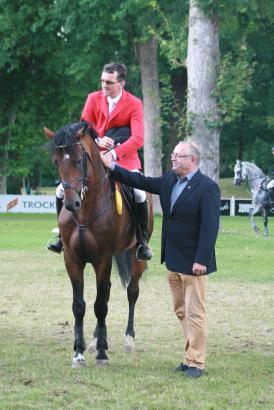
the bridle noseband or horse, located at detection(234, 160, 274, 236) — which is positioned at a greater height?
the bridle noseband

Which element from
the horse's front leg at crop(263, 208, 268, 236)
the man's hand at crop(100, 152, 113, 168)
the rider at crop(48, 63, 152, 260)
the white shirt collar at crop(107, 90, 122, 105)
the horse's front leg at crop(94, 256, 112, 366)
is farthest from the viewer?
the horse's front leg at crop(263, 208, 268, 236)

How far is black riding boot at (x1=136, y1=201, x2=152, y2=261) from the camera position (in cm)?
991

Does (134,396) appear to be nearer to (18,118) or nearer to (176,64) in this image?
(176,64)

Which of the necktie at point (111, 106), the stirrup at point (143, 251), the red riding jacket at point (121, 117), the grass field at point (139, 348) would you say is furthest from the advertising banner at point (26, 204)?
the necktie at point (111, 106)

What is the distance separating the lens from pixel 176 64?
85.4ft

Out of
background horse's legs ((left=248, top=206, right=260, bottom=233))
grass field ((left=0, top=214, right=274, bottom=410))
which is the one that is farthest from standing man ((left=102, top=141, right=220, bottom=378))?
background horse's legs ((left=248, top=206, right=260, bottom=233))

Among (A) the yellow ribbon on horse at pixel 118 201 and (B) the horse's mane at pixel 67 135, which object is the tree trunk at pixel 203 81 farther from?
(B) the horse's mane at pixel 67 135

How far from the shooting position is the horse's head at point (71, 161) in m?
8.12

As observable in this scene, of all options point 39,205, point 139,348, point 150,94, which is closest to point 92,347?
point 139,348

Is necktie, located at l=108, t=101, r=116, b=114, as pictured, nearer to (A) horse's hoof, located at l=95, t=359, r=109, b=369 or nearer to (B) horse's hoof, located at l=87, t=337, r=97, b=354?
(B) horse's hoof, located at l=87, t=337, r=97, b=354

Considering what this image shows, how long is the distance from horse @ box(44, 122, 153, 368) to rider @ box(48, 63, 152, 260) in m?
0.56

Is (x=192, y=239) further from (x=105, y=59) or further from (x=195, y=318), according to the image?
(x=105, y=59)

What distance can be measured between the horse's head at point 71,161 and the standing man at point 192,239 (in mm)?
891

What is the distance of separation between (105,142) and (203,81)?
16.4 m
